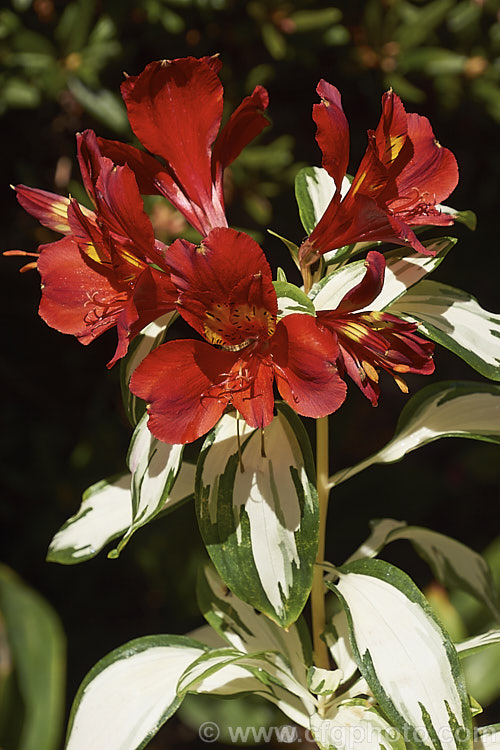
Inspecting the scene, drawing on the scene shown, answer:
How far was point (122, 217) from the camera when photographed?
532 millimetres

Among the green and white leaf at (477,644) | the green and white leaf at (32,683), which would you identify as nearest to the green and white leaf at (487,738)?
the green and white leaf at (477,644)

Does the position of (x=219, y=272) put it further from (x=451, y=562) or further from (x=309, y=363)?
(x=451, y=562)

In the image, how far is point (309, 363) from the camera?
1.66 feet

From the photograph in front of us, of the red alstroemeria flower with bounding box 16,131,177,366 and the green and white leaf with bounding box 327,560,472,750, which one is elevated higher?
the red alstroemeria flower with bounding box 16,131,177,366

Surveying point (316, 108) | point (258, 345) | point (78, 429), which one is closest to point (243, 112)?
point (316, 108)

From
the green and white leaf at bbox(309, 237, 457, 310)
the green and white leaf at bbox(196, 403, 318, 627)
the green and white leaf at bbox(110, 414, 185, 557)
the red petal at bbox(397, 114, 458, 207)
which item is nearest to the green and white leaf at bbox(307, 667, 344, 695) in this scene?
the green and white leaf at bbox(196, 403, 318, 627)

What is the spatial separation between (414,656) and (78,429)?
948 millimetres

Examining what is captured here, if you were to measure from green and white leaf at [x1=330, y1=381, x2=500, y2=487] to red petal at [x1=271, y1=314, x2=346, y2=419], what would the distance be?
0.76ft

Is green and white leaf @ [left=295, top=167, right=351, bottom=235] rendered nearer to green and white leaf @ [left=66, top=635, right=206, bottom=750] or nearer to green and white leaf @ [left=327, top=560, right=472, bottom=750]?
green and white leaf @ [left=327, top=560, right=472, bottom=750]

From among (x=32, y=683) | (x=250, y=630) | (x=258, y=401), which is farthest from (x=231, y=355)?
(x=32, y=683)

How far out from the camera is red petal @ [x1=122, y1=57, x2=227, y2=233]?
0.56m

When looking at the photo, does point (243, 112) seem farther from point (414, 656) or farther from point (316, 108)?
point (414, 656)

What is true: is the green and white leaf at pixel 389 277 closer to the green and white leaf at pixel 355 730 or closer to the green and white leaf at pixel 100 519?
the green and white leaf at pixel 100 519

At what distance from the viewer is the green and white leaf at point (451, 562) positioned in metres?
0.84
